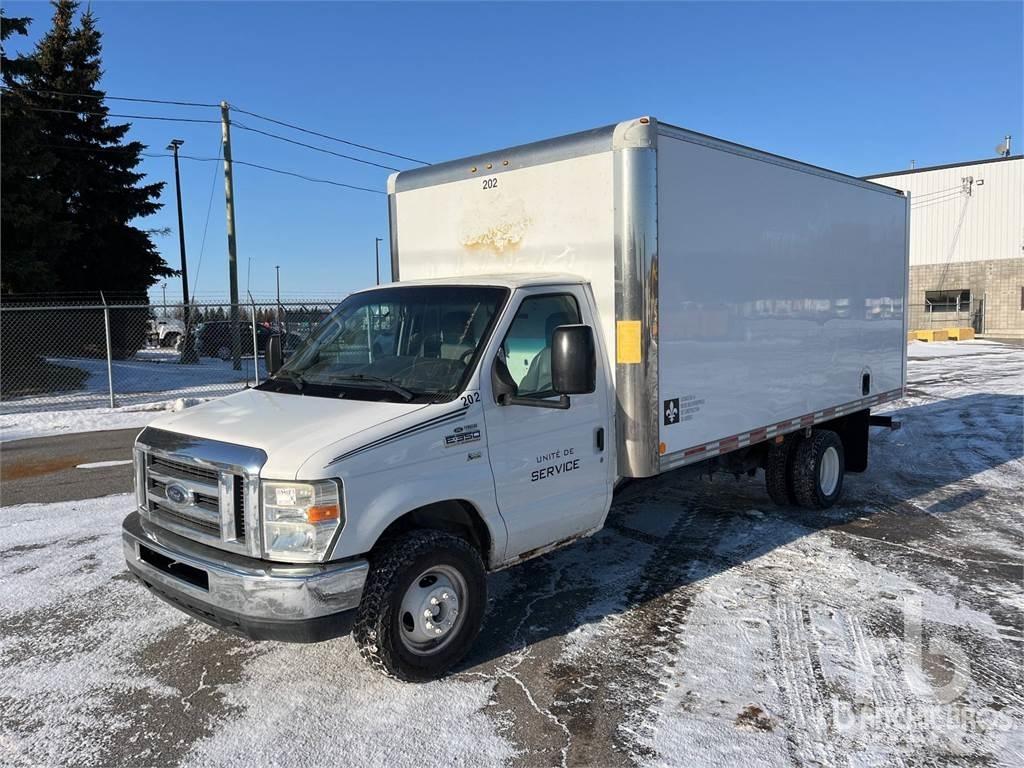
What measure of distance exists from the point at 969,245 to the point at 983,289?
7.96 feet

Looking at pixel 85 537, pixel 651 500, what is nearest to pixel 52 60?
pixel 85 537

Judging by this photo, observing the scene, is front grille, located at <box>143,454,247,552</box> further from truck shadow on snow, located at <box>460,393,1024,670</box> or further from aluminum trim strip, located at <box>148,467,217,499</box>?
truck shadow on snow, located at <box>460,393,1024,670</box>

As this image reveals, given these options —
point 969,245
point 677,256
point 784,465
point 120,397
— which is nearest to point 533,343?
point 677,256

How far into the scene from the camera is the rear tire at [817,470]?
7035mm

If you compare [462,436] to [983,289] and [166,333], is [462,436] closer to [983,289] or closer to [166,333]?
[166,333]

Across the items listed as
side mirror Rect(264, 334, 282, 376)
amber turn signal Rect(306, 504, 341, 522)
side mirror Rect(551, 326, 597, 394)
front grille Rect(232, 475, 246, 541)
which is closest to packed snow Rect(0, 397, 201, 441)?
side mirror Rect(264, 334, 282, 376)

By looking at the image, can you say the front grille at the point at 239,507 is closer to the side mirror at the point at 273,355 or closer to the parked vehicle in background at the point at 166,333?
the side mirror at the point at 273,355

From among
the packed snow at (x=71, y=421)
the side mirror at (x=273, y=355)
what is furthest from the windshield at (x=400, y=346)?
the packed snow at (x=71, y=421)

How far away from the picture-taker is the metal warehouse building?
1521 inches

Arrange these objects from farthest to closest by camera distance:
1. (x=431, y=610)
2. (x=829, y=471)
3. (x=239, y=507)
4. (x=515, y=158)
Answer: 1. (x=829, y=471)
2. (x=515, y=158)
3. (x=431, y=610)
4. (x=239, y=507)

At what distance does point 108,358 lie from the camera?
1435cm

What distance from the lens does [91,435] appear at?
1203 cm

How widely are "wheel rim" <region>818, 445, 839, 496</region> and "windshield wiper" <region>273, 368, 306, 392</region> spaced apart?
4944mm

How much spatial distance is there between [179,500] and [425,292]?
1.86 meters
